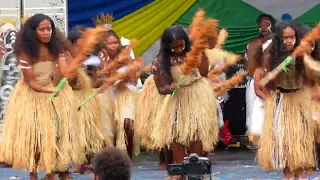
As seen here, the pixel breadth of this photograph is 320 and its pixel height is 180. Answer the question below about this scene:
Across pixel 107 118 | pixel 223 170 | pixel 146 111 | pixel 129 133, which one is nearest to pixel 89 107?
pixel 107 118

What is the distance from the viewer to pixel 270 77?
6.96 meters

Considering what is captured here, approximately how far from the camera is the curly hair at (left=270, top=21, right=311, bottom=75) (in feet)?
22.9

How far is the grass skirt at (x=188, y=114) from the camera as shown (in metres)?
7.29

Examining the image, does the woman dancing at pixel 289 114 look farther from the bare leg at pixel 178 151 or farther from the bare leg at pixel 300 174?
the bare leg at pixel 178 151

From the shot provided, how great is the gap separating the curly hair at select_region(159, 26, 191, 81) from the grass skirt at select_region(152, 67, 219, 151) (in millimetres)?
71

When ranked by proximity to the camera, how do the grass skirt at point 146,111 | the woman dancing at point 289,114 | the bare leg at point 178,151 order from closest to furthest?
the woman dancing at point 289,114 → the bare leg at point 178,151 → the grass skirt at point 146,111

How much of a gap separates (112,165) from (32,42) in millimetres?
3331

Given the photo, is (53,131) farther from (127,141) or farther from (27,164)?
(127,141)

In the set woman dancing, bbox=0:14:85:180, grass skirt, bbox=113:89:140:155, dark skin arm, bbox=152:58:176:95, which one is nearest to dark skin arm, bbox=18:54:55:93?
woman dancing, bbox=0:14:85:180

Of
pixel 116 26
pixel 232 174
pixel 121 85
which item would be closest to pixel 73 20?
pixel 116 26

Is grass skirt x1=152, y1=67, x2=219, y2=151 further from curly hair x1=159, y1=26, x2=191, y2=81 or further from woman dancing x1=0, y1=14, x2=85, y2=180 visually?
woman dancing x1=0, y1=14, x2=85, y2=180

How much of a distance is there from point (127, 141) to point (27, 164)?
7.15 feet

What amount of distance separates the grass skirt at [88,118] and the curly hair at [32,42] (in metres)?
0.92

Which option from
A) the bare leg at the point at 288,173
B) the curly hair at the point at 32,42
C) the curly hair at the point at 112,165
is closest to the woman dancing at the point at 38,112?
the curly hair at the point at 32,42
